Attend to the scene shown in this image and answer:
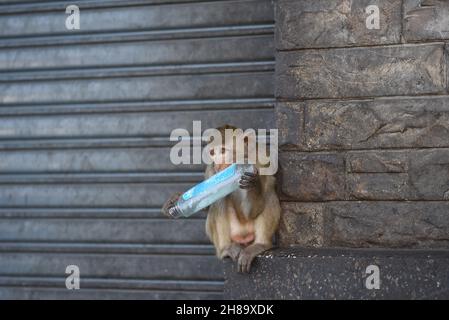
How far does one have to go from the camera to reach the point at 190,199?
472 cm

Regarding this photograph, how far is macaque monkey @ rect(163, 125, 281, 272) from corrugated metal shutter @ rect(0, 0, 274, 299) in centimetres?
90

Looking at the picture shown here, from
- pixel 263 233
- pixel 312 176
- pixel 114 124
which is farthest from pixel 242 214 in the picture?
pixel 114 124

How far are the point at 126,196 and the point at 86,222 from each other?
380 mm

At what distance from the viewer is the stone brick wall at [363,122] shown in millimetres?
4539

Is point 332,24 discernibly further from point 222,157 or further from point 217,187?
point 217,187

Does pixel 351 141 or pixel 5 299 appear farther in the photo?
pixel 5 299

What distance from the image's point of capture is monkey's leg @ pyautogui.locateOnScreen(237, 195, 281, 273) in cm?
464

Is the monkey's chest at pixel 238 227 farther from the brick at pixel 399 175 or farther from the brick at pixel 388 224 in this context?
the brick at pixel 399 175

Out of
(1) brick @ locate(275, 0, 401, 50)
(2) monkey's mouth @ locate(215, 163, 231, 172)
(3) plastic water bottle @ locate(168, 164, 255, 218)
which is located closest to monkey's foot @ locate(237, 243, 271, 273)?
(3) plastic water bottle @ locate(168, 164, 255, 218)

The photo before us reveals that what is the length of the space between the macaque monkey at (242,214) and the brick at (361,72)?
0.47 metres

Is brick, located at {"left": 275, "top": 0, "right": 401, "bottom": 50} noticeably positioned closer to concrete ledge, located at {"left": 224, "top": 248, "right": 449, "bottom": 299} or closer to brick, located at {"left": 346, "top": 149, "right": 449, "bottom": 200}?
brick, located at {"left": 346, "top": 149, "right": 449, "bottom": 200}

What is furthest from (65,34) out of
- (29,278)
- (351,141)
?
(351,141)

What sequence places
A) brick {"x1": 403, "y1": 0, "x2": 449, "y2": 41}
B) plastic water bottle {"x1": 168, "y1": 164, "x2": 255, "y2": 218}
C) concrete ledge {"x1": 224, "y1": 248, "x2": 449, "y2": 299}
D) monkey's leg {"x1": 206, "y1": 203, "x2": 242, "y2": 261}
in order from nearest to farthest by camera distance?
1. concrete ledge {"x1": 224, "y1": 248, "x2": 449, "y2": 299}
2. brick {"x1": 403, "y1": 0, "x2": 449, "y2": 41}
3. plastic water bottle {"x1": 168, "y1": 164, "x2": 255, "y2": 218}
4. monkey's leg {"x1": 206, "y1": 203, "x2": 242, "y2": 261}
